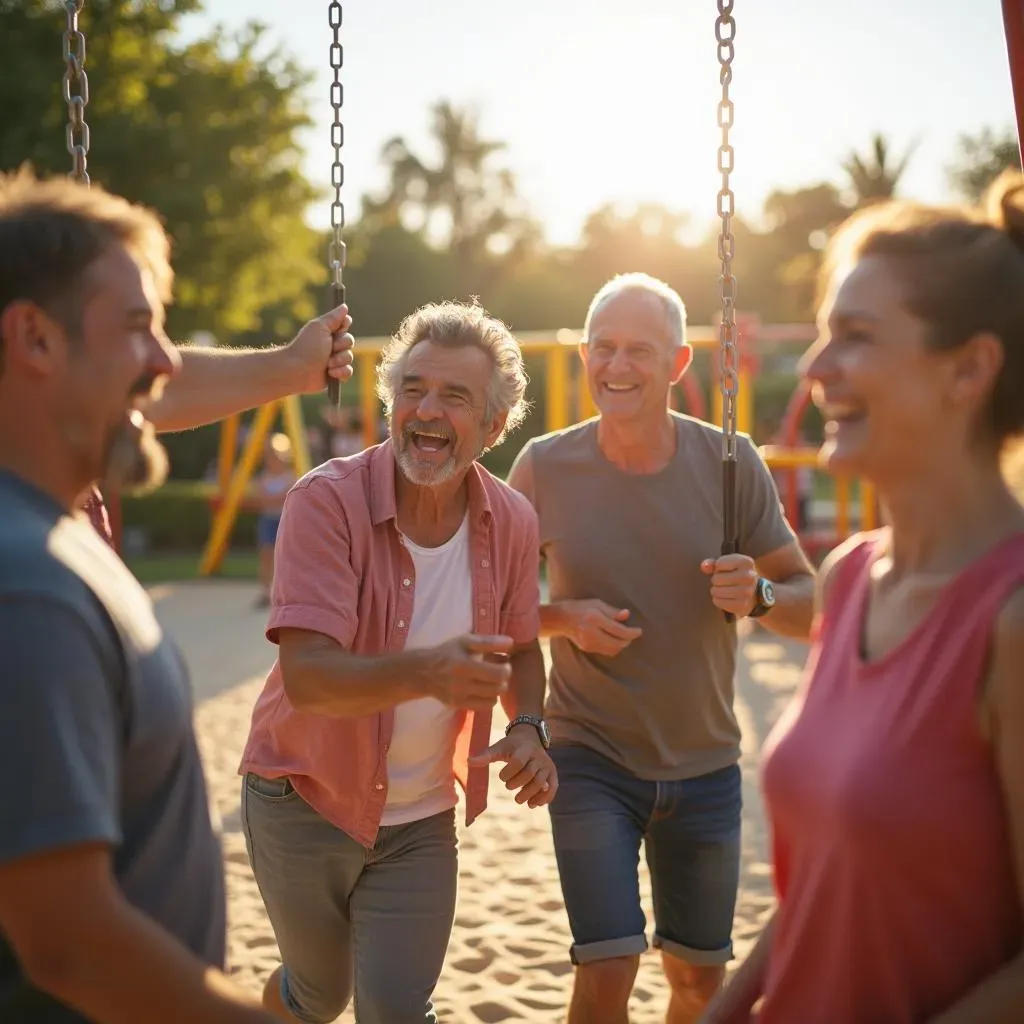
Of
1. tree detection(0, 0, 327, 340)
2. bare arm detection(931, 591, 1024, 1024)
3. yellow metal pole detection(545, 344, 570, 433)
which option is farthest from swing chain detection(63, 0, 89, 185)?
tree detection(0, 0, 327, 340)

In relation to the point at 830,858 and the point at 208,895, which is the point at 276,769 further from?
the point at 830,858

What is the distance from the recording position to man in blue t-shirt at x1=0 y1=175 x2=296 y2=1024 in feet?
4.60

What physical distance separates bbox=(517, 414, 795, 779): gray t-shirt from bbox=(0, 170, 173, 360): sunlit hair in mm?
2020

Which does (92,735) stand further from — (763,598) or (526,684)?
(763,598)

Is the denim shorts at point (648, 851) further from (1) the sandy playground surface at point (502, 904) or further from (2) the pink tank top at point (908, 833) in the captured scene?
(2) the pink tank top at point (908, 833)

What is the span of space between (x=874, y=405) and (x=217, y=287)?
20296mm

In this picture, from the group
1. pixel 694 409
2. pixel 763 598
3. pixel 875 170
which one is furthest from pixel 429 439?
pixel 875 170

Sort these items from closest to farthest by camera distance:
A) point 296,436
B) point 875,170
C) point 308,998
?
point 308,998 → point 296,436 → point 875,170

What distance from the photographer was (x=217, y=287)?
2102 centimetres

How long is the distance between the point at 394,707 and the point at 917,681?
1.51 meters

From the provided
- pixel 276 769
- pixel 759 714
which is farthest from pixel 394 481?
pixel 759 714

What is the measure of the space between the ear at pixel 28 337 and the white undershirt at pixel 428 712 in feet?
4.79

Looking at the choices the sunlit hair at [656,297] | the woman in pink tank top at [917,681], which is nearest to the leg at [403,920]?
the woman in pink tank top at [917,681]

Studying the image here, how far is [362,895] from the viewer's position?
9.85 ft
